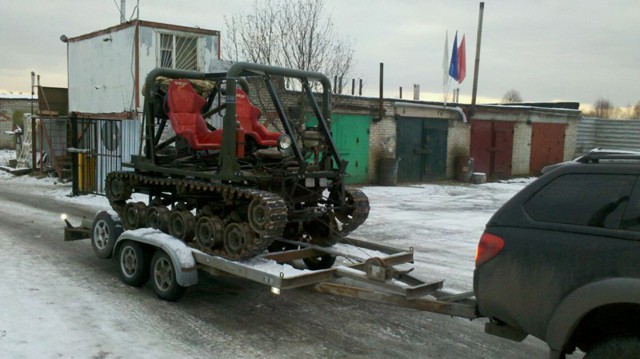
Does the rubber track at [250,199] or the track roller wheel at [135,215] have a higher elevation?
the rubber track at [250,199]

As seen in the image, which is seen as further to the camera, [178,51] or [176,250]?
[178,51]

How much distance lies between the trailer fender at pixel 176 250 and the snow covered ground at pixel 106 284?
60 cm

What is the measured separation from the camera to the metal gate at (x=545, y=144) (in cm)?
2628

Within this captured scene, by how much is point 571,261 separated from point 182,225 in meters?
4.43

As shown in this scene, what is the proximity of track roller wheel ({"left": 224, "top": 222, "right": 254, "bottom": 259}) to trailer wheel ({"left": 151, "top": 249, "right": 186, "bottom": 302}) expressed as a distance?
0.65 m

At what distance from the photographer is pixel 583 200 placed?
3.62 meters

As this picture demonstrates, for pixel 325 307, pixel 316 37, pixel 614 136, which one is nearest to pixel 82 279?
pixel 325 307

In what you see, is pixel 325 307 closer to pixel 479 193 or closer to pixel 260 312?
pixel 260 312

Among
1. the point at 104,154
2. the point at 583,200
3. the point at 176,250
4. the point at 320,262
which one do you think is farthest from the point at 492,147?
the point at 583,200

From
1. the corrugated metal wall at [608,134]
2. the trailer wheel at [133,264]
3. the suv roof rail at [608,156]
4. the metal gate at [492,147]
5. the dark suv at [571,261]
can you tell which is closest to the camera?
the dark suv at [571,261]

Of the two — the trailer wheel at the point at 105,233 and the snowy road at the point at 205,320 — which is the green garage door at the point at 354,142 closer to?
the snowy road at the point at 205,320

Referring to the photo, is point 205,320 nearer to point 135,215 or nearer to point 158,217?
point 158,217

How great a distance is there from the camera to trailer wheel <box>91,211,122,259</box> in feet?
24.2

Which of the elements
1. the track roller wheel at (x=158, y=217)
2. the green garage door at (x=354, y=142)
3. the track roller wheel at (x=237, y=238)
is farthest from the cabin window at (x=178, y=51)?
the track roller wheel at (x=237, y=238)
